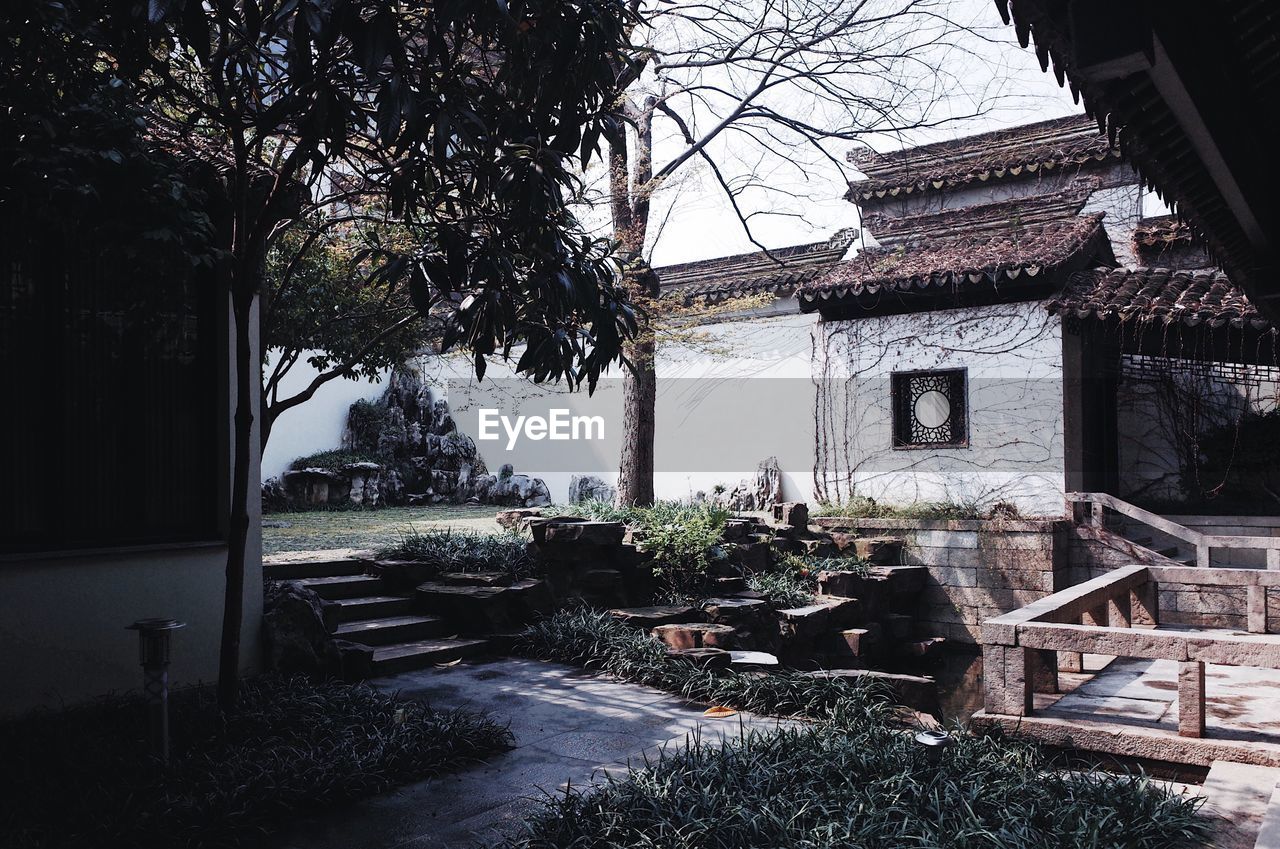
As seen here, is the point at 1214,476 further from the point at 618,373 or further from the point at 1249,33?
the point at 1249,33

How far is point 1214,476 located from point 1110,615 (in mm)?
4407

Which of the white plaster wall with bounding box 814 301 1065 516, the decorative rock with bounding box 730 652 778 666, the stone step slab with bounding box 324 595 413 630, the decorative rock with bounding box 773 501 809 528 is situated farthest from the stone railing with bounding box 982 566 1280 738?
the white plaster wall with bounding box 814 301 1065 516

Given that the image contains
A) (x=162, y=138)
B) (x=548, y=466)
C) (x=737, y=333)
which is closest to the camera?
(x=162, y=138)

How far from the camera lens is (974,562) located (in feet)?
33.6

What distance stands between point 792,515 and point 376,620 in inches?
207

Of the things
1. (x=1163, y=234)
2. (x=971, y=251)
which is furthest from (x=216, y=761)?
(x=1163, y=234)

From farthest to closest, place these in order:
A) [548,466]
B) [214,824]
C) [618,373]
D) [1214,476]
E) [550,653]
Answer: [548,466], [618,373], [1214,476], [550,653], [214,824]

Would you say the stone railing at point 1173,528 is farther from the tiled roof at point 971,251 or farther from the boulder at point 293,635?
the boulder at point 293,635

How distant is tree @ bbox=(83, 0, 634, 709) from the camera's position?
305 centimetres

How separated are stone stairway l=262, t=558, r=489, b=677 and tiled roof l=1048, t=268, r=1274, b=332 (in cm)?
758

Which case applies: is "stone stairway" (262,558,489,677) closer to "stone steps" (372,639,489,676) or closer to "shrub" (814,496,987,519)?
"stone steps" (372,639,489,676)

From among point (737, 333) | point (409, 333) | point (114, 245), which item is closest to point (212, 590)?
point (114, 245)

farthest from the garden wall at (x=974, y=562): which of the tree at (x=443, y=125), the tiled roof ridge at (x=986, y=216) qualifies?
the tree at (x=443, y=125)

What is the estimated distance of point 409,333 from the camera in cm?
790
